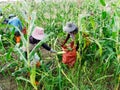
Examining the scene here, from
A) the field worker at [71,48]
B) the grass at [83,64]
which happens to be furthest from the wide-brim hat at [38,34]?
the field worker at [71,48]

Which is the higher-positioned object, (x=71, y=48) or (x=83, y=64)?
(x=71, y=48)

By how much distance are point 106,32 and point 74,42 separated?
344 mm

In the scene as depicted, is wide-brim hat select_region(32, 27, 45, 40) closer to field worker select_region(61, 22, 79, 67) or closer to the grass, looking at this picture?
the grass

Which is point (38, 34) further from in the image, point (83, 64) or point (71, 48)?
point (83, 64)

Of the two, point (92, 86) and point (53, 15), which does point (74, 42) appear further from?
point (53, 15)

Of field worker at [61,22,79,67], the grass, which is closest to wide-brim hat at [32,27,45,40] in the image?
the grass

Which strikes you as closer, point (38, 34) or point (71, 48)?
point (38, 34)

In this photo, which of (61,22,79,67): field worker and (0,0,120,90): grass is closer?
(0,0,120,90): grass

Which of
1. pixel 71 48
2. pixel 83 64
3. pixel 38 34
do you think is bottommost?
pixel 83 64

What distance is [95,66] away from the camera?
273cm

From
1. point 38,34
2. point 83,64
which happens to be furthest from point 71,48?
point 38,34

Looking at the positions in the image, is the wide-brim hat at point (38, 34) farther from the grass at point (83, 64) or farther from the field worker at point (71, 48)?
the field worker at point (71, 48)

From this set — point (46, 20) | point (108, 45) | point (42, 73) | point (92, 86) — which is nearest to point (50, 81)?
point (42, 73)

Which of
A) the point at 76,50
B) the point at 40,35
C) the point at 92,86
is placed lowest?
the point at 92,86
